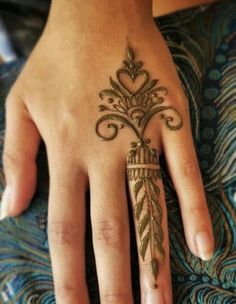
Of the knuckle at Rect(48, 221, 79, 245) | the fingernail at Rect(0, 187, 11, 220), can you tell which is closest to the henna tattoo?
the knuckle at Rect(48, 221, 79, 245)

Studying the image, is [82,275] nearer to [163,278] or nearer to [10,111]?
[163,278]

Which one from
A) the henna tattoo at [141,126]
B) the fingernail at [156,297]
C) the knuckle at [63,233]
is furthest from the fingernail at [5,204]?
the fingernail at [156,297]

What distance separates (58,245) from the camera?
79 cm

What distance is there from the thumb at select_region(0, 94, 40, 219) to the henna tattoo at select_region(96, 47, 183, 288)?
0.56 feet

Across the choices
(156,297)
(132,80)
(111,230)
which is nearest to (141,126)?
(132,80)

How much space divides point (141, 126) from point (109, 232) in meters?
0.22

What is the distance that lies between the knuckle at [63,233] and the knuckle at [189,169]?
24 cm

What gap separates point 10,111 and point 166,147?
37 cm

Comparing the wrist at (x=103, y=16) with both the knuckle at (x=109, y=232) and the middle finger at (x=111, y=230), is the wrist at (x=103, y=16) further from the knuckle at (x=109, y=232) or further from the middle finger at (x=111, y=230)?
the knuckle at (x=109, y=232)

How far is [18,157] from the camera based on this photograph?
34.2 inches

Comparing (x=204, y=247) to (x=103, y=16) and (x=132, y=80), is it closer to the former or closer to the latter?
(x=132, y=80)

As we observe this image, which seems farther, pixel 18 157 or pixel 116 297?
pixel 18 157

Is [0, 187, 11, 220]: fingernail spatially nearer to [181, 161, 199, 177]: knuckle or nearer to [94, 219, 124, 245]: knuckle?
[94, 219, 124, 245]: knuckle

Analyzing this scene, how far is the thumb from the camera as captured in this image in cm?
84
